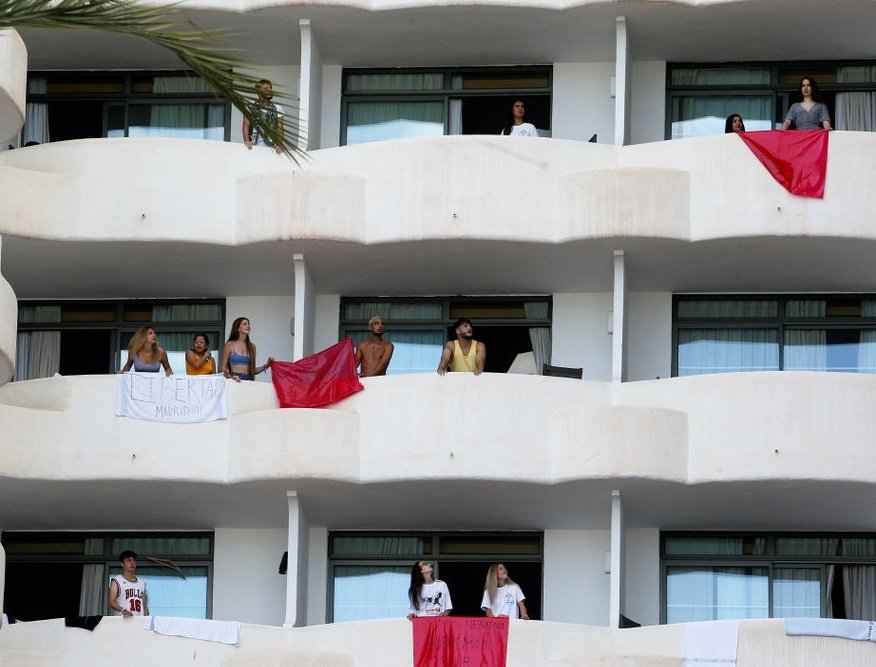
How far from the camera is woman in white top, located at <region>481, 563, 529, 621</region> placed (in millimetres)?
→ 27812

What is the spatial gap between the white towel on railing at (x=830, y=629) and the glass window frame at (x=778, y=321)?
4540 millimetres

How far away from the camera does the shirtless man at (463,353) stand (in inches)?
1123

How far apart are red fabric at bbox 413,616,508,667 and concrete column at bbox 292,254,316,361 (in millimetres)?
4233

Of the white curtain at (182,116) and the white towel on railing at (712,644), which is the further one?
the white curtain at (182,116)

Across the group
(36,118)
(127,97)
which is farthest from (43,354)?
(127,97)

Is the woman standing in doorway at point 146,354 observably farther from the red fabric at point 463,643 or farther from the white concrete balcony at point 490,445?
the red fabric at point 463,643

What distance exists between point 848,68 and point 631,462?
6.93m

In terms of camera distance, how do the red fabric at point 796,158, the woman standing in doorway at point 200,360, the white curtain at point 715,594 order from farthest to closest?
the white curtain at point 715,594, the woman standing in doorway at point 200,360, the red fabric at point 796,158

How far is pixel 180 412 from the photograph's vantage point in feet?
93.0

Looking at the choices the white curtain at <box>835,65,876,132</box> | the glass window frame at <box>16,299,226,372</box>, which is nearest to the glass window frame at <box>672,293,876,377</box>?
the white curtain at <box>835,65,876,132</box>

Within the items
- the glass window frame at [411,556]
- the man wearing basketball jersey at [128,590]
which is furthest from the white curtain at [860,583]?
the man wearing basketball jersey at [128,590]

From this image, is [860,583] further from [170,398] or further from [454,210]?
[170,398]

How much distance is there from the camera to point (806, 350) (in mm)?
30312

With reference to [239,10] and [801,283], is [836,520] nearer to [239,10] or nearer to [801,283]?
[801,283]
